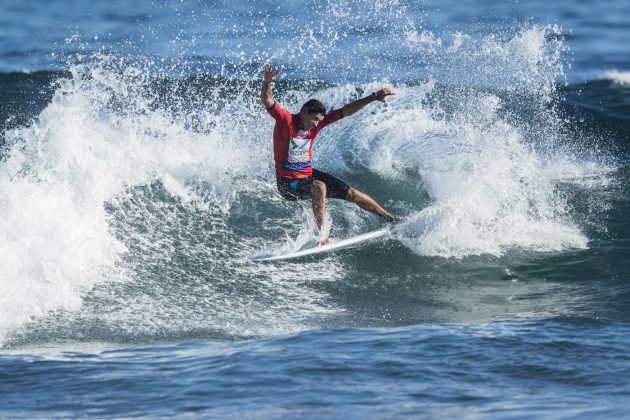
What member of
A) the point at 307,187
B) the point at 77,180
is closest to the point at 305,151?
the point at 307,187

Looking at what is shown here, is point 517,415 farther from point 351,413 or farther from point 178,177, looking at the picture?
point 178,177

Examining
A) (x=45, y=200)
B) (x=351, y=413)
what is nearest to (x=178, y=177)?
(x=45, y=200)

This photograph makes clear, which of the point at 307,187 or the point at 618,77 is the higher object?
the point at 618,77

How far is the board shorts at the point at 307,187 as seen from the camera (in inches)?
376

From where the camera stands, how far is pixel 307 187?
31.3 feet

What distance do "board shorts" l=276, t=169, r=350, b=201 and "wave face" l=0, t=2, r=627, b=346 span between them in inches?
15.6

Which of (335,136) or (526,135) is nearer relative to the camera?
(335,136)

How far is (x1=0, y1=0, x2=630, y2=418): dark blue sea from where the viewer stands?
6383mm

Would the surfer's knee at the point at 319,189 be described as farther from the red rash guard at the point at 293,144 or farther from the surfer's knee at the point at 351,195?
the surfer's knee at the point at 351,195

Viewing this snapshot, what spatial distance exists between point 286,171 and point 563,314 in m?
3.06

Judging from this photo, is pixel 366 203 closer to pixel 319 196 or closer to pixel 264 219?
pixel 319 196

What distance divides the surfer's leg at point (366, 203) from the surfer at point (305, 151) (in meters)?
0.02

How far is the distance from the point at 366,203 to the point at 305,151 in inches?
35.6

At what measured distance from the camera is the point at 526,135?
14.2 metres
